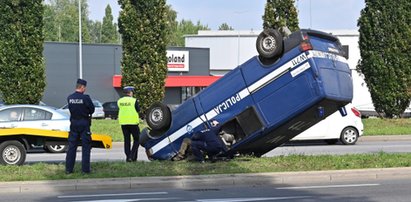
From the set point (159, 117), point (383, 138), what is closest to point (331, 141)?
point (383, 138)

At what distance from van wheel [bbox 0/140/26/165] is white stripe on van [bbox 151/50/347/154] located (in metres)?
2.82

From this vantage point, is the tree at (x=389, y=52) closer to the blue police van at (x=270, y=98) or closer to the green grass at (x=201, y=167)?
the green grass at (x=201, y=167)

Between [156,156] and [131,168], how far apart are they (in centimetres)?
144

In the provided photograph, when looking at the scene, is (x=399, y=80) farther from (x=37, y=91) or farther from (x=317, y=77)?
Result: (x=317, y=77)

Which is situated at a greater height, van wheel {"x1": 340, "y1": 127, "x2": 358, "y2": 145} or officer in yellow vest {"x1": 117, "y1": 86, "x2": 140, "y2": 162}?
officer in yellow vest {"x1": 117, "y1": 86, "x2": 140, "y2": 162}

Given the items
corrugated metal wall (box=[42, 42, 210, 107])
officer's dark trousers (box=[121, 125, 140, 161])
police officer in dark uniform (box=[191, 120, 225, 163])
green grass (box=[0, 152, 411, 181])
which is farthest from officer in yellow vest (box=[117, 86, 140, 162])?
corrugated metal wall (box=[42, 42, 210, 107])

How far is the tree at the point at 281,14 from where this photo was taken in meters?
Result: 32.1

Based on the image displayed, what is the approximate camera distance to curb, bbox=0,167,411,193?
11.4 metres

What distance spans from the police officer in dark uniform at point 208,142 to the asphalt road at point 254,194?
57.8 inches

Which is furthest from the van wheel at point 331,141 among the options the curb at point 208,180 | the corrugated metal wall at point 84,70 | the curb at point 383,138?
the corrugated metal wall at point 84,70

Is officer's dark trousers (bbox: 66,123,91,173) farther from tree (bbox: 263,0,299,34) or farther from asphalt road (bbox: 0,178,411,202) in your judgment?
tree (bbox: 263,0,299,34)

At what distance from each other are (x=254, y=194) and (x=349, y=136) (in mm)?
12869

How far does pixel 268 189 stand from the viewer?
11555 mm

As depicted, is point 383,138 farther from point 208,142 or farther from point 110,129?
point 208,142
